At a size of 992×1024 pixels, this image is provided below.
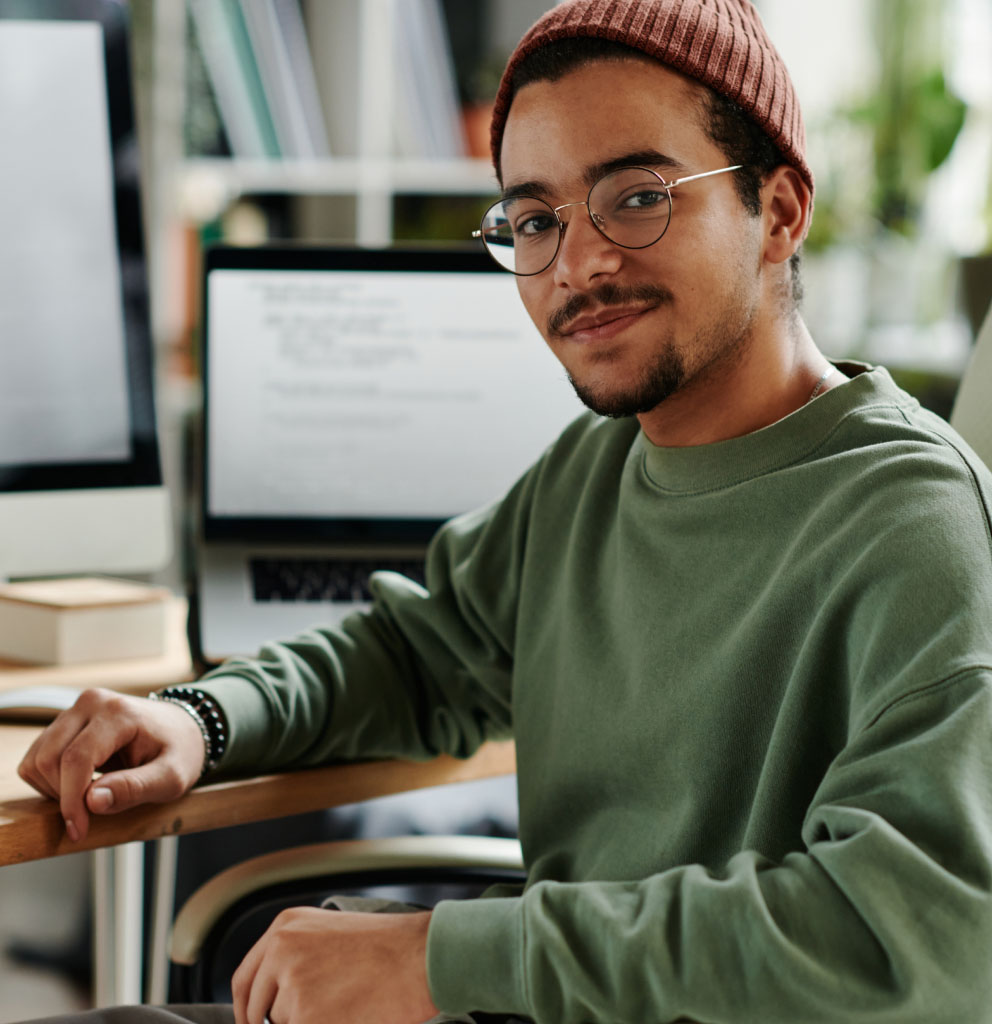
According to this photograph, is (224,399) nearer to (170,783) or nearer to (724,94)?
(170,783)

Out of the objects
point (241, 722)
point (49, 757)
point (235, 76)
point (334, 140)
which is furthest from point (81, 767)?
point (334, 140)

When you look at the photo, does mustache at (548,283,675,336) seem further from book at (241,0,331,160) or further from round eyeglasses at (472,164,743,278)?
book at (241,0,331,160)

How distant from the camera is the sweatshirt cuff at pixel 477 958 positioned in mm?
700

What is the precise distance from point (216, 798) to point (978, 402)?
27.4 inches

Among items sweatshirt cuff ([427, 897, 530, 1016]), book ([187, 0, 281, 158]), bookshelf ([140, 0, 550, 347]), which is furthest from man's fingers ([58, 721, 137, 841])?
book ([187, 0, 281, 158])

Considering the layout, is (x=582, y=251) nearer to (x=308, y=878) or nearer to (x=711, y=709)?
(x=711, y=709)

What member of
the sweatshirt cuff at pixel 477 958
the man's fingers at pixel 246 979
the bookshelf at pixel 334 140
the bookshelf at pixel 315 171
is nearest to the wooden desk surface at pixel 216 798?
the man's fingers at pixel 246 979

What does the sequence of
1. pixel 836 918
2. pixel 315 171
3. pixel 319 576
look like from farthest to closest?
pixel 315 171, pixel 319 576, pixel 836 918

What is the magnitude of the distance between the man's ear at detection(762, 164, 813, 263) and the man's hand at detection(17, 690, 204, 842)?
0.60m

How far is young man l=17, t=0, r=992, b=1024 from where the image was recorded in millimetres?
636

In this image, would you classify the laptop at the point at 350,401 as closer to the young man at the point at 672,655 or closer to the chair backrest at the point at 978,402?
the young man at the point at 672,655

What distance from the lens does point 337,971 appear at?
29.6 inches

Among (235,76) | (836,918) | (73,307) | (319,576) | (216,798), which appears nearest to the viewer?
(836,918)

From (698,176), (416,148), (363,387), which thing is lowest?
(363,387)
